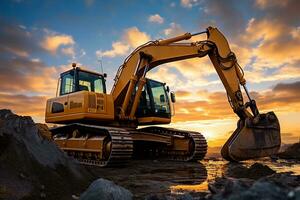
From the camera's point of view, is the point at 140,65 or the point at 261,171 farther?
the point at 140,65

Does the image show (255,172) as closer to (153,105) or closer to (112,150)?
(112,150)

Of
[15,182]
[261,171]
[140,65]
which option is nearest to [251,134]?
[261,171]

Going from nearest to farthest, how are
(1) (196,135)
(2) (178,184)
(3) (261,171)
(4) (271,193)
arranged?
1. (4) (271,193)
2. (2) (178,184)
3. (3) (261,171)
4. (1) (196,135)

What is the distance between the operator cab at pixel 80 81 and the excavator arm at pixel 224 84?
28.1 inches

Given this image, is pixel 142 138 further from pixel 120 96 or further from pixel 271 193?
pixel 271 193

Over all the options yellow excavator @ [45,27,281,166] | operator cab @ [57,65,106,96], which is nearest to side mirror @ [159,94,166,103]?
yellow excavator @ [45,27,281,166]

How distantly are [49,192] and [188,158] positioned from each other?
377 inches

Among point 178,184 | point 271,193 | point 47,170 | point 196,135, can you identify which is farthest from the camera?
point 196,135

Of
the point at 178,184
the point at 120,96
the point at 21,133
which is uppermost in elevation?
the point at 120,96

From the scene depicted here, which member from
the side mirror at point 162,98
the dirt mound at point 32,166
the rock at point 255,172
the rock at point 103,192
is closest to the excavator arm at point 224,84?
the side mirror at point 162,98

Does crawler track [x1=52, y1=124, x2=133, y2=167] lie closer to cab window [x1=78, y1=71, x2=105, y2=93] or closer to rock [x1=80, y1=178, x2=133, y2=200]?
cab window [x1=78, y1=71, x2=105, y2=93]

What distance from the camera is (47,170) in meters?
6.41

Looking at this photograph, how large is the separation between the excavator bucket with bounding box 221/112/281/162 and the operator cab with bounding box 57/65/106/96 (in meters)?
6.13

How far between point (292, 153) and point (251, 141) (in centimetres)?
577
